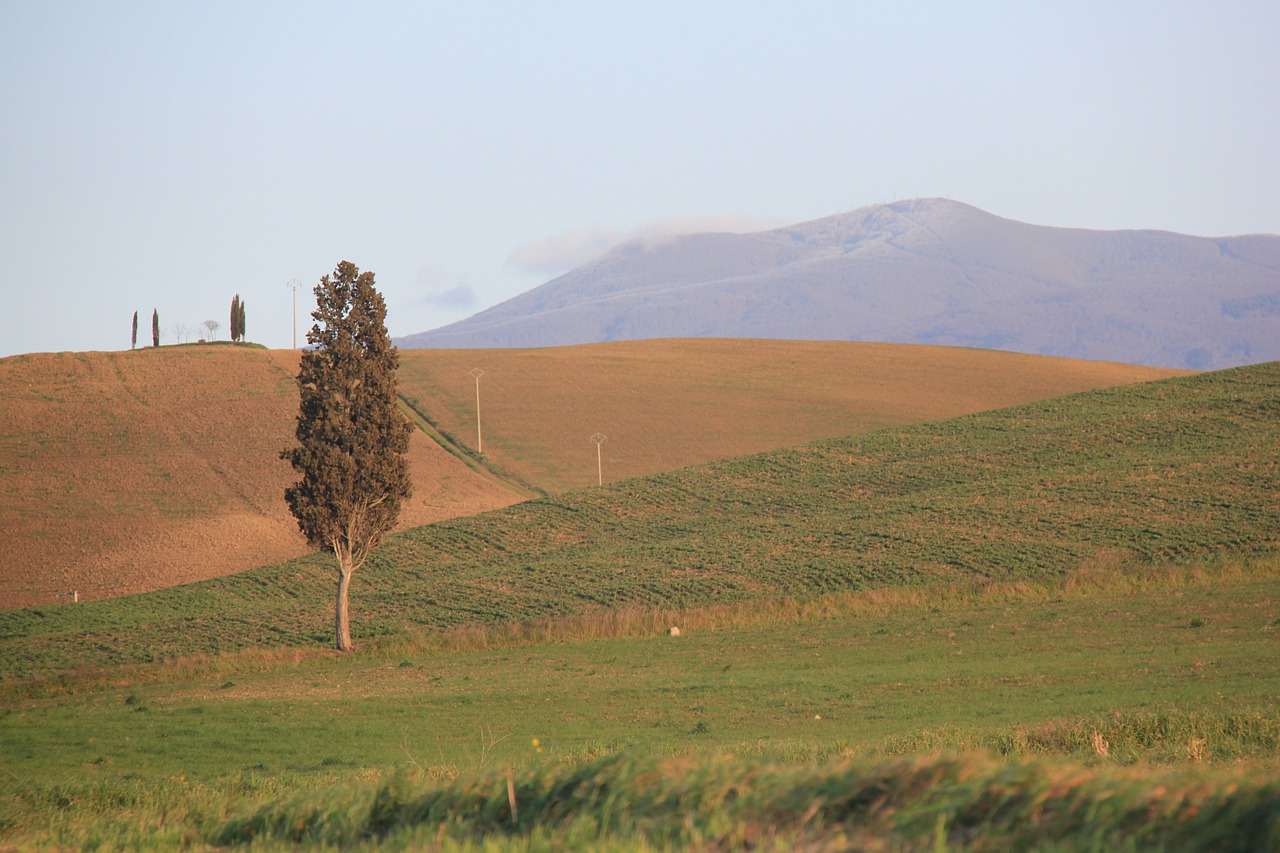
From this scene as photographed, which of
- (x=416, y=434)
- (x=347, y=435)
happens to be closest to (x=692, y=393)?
(x=416, y=434)

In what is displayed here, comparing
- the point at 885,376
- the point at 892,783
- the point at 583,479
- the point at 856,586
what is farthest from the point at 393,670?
the point at 885,376

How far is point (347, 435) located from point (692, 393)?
2381 inches

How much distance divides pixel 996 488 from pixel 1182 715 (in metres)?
36.6

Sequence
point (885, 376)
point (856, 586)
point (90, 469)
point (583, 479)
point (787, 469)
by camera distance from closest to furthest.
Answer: point (856, 586) < point (787, 469) < point (90, 469) < point (583, 479) < point (885, 376)

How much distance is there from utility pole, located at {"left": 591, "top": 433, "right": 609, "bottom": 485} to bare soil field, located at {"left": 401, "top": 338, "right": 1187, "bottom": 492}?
1.11 feet

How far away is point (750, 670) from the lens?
25547 mm

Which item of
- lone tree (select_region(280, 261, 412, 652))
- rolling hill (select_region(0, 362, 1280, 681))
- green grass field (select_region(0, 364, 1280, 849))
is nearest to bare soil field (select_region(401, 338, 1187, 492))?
rolling hill (select_region(0, 362, 1280, 681))

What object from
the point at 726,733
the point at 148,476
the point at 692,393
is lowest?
the point at 726,733

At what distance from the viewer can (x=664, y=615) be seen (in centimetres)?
3434

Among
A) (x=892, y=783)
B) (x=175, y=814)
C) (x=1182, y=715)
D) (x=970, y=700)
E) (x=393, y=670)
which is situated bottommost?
(x=393, y=670)

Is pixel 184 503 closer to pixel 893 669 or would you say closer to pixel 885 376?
pixel 893 669

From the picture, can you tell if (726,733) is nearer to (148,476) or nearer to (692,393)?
(148,476)

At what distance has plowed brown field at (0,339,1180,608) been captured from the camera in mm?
56625

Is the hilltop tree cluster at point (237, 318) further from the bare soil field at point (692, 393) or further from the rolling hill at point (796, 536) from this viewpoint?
the rolling hill at point (796, 536)
